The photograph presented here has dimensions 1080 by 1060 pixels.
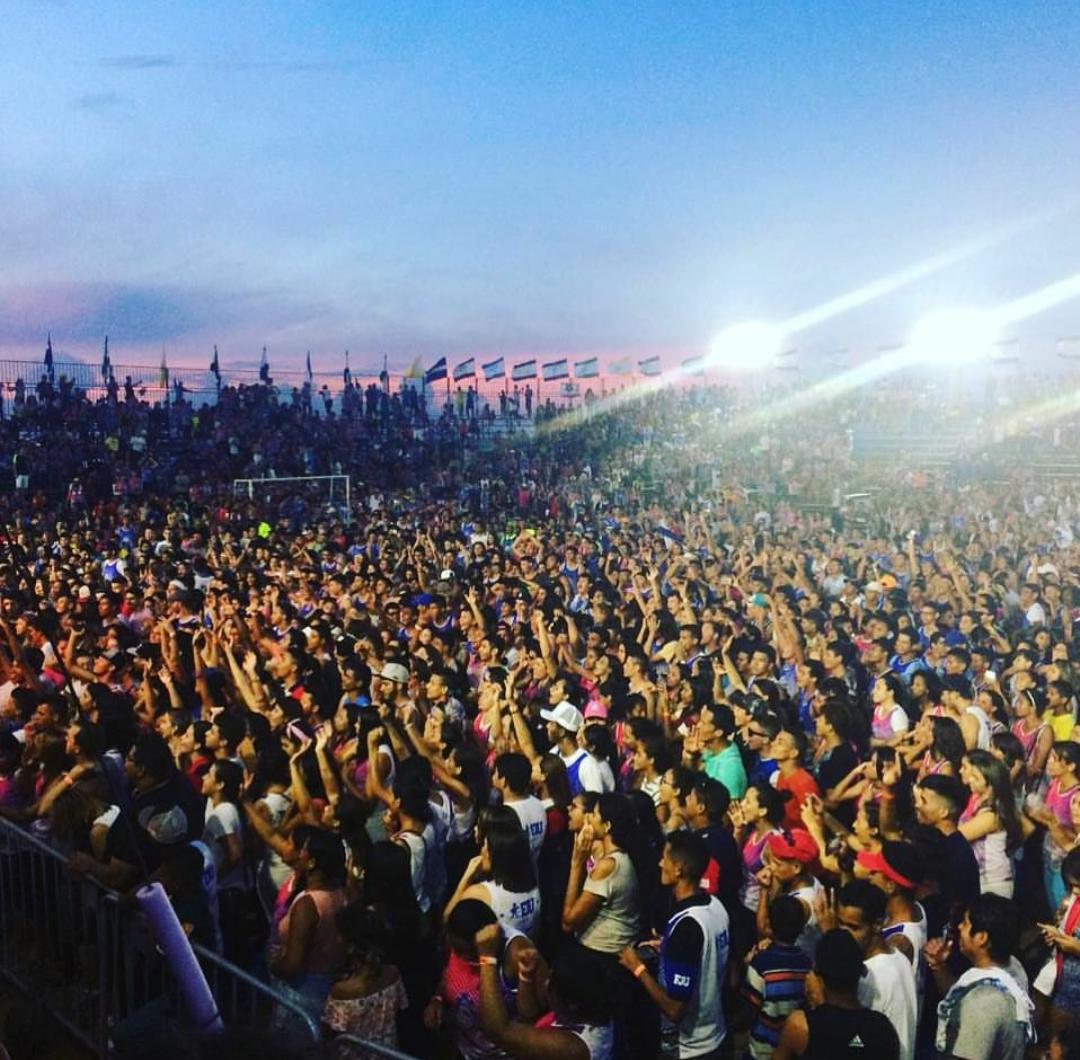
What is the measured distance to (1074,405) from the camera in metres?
43.7

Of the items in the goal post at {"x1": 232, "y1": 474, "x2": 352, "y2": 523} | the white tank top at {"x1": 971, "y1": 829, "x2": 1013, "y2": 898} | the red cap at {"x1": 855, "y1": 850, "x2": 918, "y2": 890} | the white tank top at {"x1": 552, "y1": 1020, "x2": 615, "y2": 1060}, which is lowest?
the white tank top at {"x1": 971, "y1": 829, "x2": 1013, "y2": 898}

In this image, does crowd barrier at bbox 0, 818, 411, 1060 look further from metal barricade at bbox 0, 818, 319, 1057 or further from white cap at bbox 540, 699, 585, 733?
white cap at bbox 540, 699, 585, 733

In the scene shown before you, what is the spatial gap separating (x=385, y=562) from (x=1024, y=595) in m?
8.16

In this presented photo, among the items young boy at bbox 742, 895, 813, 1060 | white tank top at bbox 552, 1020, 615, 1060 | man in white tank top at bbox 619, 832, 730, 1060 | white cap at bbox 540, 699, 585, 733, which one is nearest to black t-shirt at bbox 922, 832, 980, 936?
young boy at bbox 742, 895, 813, 1060

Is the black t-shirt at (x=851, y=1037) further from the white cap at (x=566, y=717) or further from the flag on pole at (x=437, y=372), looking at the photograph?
the flag on pole at (x=437, y=372)

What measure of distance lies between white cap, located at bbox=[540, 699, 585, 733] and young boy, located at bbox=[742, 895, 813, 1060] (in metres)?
2.59

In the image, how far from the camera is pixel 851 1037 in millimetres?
3346

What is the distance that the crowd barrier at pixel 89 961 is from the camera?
3.93 meters

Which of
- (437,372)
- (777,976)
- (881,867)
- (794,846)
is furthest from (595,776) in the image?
(437,372)

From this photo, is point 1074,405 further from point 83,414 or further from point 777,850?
point 777,850

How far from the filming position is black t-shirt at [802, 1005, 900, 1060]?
3.34 m

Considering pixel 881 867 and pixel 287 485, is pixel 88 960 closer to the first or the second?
pixel 881 867

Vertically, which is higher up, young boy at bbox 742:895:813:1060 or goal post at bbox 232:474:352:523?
goal post at bbox 232:474:352:523

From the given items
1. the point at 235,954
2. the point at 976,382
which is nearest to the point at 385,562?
the point at 235,954
